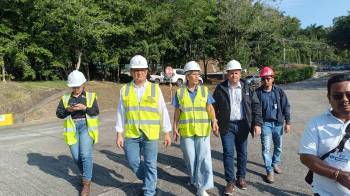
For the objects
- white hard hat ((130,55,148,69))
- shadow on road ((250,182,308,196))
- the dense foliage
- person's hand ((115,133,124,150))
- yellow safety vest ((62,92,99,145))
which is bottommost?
shadow on road ((250,182,308,196))

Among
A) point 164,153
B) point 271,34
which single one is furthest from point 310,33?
point 164,153

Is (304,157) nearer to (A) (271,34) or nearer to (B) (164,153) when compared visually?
(B) (164,153)

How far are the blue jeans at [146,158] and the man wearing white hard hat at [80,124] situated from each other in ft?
1.99

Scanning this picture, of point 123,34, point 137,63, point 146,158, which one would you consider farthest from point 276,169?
point 123,34

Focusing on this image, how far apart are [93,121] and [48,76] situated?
24450 millimetres

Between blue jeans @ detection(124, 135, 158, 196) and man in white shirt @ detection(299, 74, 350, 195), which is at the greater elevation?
man in white shirt @ detection(299, 74, 350, 195)

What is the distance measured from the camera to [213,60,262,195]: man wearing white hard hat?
18.5 ft

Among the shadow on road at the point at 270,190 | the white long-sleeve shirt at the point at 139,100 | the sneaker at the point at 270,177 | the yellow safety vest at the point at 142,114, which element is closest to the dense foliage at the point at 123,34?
the white long-sleeve shirt at the point at 139,100

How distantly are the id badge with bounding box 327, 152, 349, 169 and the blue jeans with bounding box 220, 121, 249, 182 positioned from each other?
3.02 meters

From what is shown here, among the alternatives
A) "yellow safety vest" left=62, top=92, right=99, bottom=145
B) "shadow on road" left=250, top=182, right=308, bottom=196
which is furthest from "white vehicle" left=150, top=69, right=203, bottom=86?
"yellow safety vest" left=62, top=92, right=99, bottom=145

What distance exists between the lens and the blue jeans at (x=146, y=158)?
525cm

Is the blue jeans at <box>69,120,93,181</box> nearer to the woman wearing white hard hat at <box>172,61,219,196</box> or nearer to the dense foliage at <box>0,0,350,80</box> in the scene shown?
the woman wearing white hard hat at <box>172,61,219,196</box>

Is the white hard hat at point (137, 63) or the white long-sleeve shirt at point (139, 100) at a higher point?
the white hard hat at point (137, 63)

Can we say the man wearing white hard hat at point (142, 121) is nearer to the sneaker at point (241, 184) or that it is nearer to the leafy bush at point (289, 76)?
the sneaker at point (241, 184)
